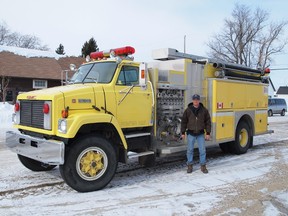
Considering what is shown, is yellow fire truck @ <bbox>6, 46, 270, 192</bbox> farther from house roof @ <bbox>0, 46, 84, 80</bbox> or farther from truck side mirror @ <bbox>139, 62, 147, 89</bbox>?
house roof @ <bbox>0, 46, 84, 80</bbox>

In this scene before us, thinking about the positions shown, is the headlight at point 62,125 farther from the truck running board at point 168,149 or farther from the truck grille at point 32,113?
the truck running board at point 168,149

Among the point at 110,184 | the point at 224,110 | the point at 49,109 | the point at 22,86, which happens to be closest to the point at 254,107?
the point at 224,110

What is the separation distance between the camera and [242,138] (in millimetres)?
10375

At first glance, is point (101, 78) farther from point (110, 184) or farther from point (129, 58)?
point (110, 184)

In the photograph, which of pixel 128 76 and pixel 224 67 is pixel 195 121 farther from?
pixel 224 67

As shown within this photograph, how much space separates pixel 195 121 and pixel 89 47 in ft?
122

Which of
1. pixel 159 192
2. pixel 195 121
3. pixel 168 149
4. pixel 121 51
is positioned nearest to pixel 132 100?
pixel 121 51

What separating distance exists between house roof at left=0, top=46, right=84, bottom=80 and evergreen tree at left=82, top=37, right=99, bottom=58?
8447 mm

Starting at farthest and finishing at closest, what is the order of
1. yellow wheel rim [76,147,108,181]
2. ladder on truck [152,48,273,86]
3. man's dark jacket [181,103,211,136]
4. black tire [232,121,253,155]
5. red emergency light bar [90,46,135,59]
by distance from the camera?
1. black tire [232,121,253,155]
2. ladder on truck [152,48,273,86]
3. man's dark jacket [181,103,211,136]
4. red emergency light bar [90,46,135,59]
5. yellow wheel rim [76,147,108,181]

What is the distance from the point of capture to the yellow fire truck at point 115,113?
609cm

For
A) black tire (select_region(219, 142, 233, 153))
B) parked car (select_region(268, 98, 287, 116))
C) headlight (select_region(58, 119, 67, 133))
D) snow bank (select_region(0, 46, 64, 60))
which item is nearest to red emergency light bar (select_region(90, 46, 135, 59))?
headlight (select_region(58, 119, 67, 133))

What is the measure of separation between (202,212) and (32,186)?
326 cm

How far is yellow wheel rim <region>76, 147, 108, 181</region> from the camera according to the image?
6.16m

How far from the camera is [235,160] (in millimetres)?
9266
